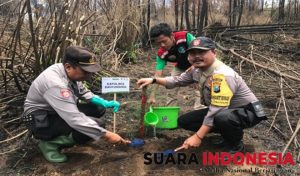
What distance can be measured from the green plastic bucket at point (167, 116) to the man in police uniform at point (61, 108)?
1.80 ft

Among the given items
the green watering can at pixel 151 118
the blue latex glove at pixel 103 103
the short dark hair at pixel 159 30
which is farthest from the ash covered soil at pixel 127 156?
the short dark hair at pixel 159 30

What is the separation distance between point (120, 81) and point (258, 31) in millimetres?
5314

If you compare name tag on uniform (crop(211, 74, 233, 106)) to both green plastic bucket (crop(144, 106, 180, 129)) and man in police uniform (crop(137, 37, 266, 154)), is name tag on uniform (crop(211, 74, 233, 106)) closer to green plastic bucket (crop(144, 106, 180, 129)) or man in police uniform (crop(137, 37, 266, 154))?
man in police uniform (crop(137, 37, 266, 154))

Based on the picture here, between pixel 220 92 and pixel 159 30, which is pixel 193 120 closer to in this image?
pixel 220 92

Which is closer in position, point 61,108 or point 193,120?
point 61,108

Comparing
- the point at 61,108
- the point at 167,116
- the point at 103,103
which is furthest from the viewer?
the point at 167,116

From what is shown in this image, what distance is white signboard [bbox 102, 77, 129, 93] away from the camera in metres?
2.63

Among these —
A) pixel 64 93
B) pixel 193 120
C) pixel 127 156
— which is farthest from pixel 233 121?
pixel 64 93

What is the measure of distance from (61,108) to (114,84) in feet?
2.19

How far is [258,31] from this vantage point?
708 cm

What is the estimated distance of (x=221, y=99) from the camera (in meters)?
2.19

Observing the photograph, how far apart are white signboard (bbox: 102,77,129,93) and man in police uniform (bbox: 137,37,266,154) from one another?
0.17m

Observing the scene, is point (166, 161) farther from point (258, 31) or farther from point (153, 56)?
point (258, 31)

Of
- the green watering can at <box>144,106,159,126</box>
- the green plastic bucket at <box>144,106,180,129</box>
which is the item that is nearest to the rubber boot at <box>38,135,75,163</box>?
the green watering can at <box>144,106,159,126</box>
